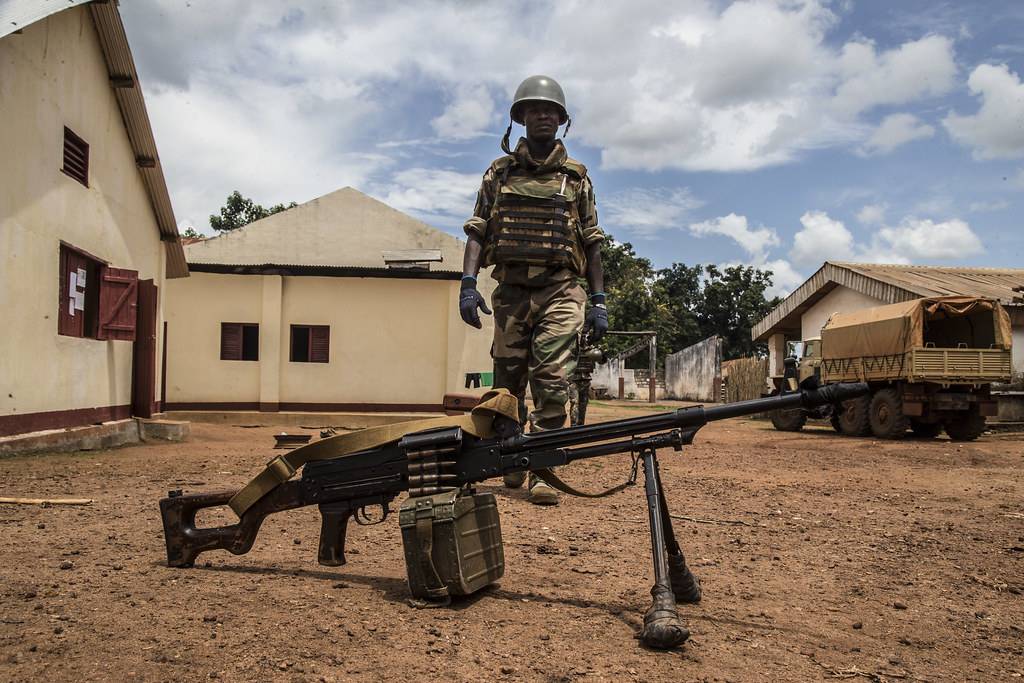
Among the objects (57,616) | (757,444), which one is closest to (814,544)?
(57,616)

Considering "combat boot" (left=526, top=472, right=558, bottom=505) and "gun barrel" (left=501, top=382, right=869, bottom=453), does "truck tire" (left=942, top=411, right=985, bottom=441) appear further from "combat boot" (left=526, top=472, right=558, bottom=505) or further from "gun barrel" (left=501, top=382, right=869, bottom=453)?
"gun barrel" (left=501, top=382, right=869, bottom=453)

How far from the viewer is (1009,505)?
5773mm

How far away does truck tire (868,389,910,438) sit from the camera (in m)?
13.0

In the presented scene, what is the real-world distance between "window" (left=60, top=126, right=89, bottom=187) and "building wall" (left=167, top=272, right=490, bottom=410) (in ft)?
18.7

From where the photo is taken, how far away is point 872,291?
18125 mm

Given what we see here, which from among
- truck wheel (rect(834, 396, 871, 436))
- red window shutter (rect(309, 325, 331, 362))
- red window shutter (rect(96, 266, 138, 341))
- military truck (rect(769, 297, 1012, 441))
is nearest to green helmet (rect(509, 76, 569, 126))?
red window shutter (rect(96, 266, 138, 341))

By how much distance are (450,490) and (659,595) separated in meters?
0.90

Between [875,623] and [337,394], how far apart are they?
1372 centimetres

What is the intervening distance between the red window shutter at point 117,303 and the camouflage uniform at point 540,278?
715cm

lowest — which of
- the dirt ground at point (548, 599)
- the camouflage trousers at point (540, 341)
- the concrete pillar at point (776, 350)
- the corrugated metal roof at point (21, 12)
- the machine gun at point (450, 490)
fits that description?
the dirt ground at point (548, 599)

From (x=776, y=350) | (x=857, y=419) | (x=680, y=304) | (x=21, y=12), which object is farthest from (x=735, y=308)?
(x=21, y=12)

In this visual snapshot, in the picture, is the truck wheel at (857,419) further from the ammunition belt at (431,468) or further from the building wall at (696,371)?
the building wall at (696,371)

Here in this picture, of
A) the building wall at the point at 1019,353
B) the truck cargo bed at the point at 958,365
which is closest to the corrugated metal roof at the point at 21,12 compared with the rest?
the truck cargo bed at the point at 958,365

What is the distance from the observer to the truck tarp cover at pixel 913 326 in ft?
42.2
